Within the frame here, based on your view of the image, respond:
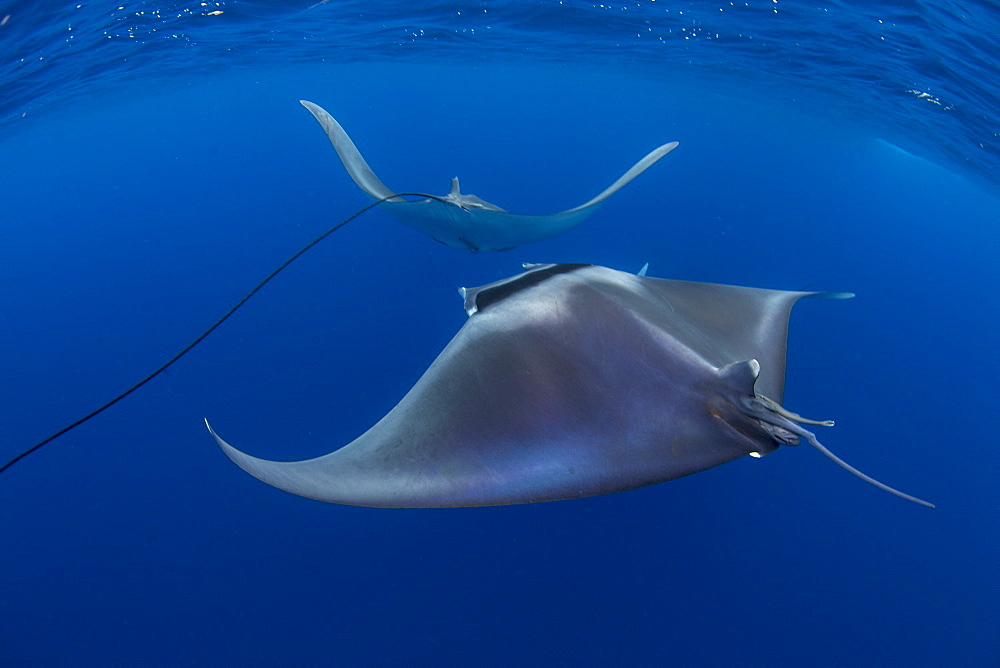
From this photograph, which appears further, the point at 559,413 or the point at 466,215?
the point at 466,215

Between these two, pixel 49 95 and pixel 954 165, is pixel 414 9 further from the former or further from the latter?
pixel 954 165

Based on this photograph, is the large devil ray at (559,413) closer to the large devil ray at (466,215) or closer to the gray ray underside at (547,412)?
the gray ray underside at (547,412)

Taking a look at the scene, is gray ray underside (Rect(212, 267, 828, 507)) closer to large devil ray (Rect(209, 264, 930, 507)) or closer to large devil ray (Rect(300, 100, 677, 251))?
large devil ray (Rect(209, 264, 930, 507))

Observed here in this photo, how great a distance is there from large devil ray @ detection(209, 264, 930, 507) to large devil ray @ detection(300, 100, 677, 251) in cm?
127

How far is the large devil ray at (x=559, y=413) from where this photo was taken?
2.11m

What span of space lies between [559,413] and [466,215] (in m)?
2.10

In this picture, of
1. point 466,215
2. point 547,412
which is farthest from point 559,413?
point 466,215

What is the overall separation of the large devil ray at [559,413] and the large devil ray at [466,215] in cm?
127

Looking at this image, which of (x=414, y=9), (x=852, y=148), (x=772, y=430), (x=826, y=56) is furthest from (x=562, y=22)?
(x=852, y=148)

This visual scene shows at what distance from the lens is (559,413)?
93.8 inches

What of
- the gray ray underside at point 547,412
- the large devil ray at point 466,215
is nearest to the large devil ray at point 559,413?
the gray ray underside at point 547,412

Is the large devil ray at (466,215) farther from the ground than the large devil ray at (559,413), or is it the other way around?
the large devil ray at (466,215)

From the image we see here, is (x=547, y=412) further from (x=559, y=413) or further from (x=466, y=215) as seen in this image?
(x=466, y=215)

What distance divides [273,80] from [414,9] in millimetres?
11314
